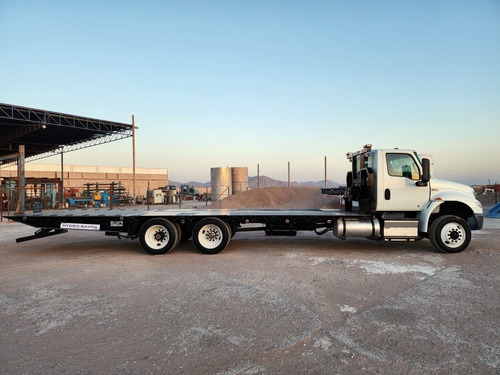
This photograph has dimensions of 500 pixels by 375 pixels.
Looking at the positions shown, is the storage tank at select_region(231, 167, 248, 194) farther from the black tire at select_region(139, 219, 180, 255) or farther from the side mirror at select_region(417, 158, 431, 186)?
the side mirror at select_region(417, 158, 431, 186)

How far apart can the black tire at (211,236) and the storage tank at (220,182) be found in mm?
24437

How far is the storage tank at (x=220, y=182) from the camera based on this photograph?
108ft

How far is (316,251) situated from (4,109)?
27098 mm

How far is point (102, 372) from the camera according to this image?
3.10 metres

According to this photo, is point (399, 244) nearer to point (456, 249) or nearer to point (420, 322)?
point (456, 249)

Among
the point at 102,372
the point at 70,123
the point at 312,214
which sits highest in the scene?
the point at 70,123

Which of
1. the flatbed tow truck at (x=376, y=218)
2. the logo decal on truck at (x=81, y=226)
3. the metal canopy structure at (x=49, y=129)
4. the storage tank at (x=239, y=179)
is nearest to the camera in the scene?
the flatbed tow truck at (x=376, y=218)

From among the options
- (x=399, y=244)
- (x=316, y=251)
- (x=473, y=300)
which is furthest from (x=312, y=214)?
(x=473, y=300)

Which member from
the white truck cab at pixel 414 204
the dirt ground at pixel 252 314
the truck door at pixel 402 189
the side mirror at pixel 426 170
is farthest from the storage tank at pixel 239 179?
the side mirror at pixel 426 170

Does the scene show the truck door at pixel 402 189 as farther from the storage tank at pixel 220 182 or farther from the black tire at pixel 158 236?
the storage tank at pixel 220 182

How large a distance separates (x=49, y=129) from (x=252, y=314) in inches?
1299

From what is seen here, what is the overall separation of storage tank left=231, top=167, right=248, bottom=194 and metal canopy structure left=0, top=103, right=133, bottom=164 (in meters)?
11.3

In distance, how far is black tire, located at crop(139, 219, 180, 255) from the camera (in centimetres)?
838

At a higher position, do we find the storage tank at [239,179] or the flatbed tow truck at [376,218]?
the storage tank at [239,179]
